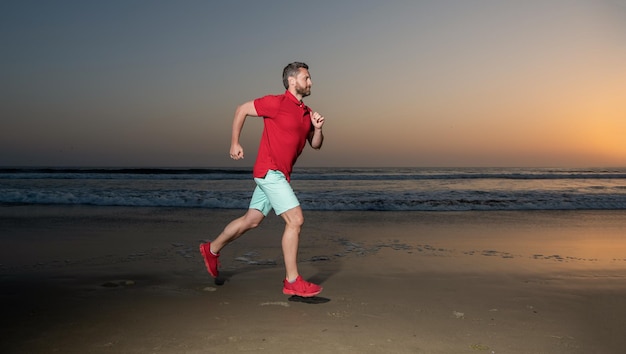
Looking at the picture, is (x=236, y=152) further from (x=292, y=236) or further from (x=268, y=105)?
(x=292, y=236)

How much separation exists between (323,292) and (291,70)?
1.89 meters

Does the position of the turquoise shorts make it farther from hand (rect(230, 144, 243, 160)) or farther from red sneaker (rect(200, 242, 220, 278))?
red sneaker (rect(200, 242, 220, 278))

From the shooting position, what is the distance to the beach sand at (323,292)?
9.88 ft

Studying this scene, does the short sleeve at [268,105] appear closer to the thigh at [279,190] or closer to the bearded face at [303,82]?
the bearded face at [303,82]

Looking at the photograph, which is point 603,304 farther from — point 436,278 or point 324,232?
point 324,232

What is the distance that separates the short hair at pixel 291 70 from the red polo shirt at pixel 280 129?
0.39 ft

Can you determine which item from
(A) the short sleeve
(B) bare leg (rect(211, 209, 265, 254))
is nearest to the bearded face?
(A) the short sleeve

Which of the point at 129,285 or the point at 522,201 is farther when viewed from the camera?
the point at 522,201

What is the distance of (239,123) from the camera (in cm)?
417

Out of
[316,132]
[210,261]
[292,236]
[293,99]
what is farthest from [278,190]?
[210,261]

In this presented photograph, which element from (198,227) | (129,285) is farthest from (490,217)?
(129,285)

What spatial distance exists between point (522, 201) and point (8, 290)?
1220 centimetres

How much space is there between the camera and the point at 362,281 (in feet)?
15.3

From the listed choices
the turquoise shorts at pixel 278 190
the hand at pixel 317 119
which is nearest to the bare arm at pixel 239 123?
the turquoise shorts at pixel 278 190
